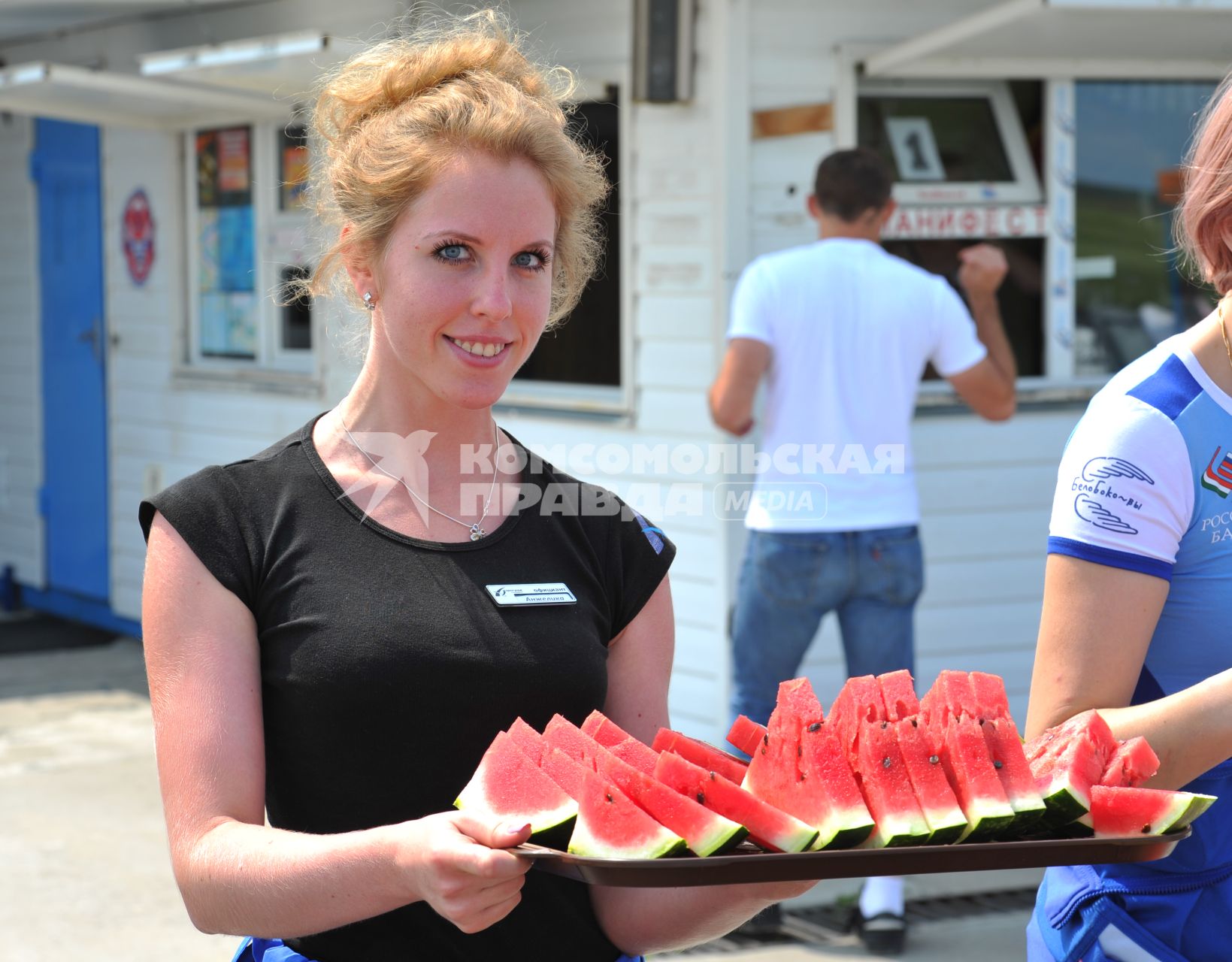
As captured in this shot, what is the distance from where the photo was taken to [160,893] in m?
5.62

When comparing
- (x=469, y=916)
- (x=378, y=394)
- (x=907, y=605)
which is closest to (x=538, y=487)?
(x=378, y=394)

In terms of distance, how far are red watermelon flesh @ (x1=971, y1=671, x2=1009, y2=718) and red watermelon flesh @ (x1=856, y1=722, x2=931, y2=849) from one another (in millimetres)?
126

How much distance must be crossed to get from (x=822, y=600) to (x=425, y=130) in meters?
3.25

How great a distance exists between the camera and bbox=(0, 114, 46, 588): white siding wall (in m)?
10.5

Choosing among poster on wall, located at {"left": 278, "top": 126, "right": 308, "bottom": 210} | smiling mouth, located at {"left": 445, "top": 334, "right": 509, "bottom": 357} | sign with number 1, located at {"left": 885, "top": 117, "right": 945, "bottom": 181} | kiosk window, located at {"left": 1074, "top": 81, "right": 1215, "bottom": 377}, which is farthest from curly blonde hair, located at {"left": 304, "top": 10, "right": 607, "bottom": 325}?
poster on wall, located at {"left": 278, "top": 126, "right": 308, "bottom": 210}

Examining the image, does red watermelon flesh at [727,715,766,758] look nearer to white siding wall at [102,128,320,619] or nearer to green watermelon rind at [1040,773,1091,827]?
green watermelon rind at [1040,773,1091,827]

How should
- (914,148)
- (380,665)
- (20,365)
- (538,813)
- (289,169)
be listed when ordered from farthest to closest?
(20,365) → (289,169) → (914,148) → (380,665) → (538,813)

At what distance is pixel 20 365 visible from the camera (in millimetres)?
10758

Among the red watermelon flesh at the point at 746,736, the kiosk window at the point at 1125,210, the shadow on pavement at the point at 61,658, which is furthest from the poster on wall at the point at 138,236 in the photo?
the red watermelon flesh at the point at 746,736

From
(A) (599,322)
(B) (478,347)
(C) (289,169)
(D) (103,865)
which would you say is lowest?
(D) (103,865)

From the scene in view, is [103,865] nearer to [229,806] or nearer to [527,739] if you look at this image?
[229,806]

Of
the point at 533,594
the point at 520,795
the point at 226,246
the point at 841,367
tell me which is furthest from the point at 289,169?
the point at 520,795

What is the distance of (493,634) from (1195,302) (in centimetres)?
601

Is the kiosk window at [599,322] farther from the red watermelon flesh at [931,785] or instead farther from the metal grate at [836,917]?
the red watermelon flesh at [931,785]
